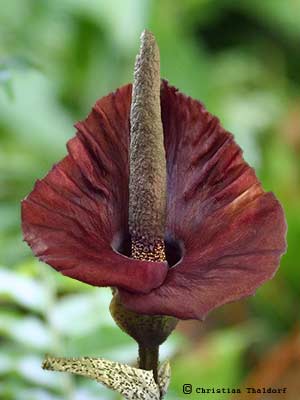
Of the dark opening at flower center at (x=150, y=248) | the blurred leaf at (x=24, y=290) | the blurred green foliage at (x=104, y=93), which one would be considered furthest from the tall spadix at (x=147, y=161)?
the blurred leaf at (x=24, y=290)

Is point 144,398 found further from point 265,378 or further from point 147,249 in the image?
point 265,378

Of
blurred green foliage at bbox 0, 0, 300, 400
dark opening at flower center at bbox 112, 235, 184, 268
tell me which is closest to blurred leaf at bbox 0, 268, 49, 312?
blurred green foliage at bbox 0, 0, 300, 400

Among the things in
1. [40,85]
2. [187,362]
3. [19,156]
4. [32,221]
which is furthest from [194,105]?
[40,85]

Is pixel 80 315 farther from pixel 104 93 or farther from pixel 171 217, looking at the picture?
pixel 104 93

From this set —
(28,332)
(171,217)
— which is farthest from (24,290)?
(171,217)

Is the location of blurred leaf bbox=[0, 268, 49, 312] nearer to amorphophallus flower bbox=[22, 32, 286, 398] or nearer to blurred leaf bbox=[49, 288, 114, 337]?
blurred leaf bbox=[49, 288, 114, 337]

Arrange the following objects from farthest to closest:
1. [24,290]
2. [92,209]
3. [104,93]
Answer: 1. [104,93]
2. [24,290]
3. [92,209]

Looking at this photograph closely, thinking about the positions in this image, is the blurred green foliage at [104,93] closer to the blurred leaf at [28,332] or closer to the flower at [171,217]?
the blurred leaf at [28,332]
